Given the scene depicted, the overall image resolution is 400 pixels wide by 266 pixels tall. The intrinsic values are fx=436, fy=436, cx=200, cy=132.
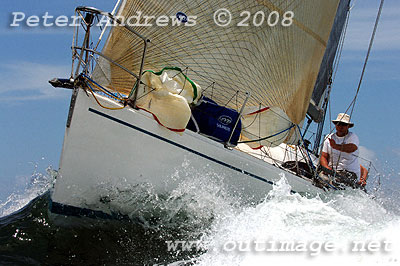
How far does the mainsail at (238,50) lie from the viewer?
549 cm

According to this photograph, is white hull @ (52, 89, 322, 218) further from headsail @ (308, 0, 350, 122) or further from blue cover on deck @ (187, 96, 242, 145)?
headsail @ (308, 0, 350, 122)

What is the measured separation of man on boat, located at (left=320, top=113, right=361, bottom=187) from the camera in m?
7.29

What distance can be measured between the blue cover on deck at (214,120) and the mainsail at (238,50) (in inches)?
17.9

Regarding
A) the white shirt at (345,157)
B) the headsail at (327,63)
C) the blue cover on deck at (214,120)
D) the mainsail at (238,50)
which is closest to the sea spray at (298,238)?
the blue cover on deck at (214,120)

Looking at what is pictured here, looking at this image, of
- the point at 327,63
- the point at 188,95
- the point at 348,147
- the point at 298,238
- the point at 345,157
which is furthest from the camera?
the point at 327,63

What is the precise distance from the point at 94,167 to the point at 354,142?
4601 millimetres

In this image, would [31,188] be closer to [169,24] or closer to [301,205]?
[169,24]

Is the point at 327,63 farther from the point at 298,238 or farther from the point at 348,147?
the point at 298,238

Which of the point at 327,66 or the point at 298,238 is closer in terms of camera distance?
the point at 298,238

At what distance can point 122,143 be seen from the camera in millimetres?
4699

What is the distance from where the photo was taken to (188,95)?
17.4 ft

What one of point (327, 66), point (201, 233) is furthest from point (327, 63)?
point (201, 233)

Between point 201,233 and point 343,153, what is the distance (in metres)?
3.64

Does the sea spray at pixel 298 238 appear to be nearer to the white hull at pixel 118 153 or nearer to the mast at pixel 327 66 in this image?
the white hull at pixel 118 153
